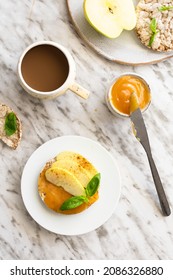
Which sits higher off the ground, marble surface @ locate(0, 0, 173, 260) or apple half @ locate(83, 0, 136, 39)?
apple half @ locate(83, 0, 136, 39)

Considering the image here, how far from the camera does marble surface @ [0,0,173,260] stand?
60.5 inches

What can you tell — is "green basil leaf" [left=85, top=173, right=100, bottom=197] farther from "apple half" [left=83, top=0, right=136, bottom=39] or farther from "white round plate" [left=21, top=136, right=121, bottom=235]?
"apple half" [left=83, top=0, right=136, bottom=39]

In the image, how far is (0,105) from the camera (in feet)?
5.02

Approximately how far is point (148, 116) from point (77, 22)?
35 centimetres

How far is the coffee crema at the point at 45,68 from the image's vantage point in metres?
1.44

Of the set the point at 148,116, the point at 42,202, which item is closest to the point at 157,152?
the point at 148,116

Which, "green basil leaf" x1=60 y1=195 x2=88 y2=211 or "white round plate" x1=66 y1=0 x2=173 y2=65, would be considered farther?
"white round plate" x1=66 y1=0 x2=173 y2=65

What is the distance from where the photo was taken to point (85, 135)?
1.56 meters

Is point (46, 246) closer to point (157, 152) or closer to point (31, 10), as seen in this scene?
point (157, 152)

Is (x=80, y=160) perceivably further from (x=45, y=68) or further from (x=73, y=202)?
(x=45, y=68)

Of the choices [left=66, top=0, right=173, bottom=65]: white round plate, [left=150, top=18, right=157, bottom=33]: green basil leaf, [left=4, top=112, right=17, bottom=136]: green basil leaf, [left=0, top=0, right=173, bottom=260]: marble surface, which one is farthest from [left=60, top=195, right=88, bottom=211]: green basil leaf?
[left=150, top=18, right=157, bottom=33]: green basil leaf

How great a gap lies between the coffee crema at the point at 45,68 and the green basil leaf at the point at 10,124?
4.7 inches

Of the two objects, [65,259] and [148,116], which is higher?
[148,116]
